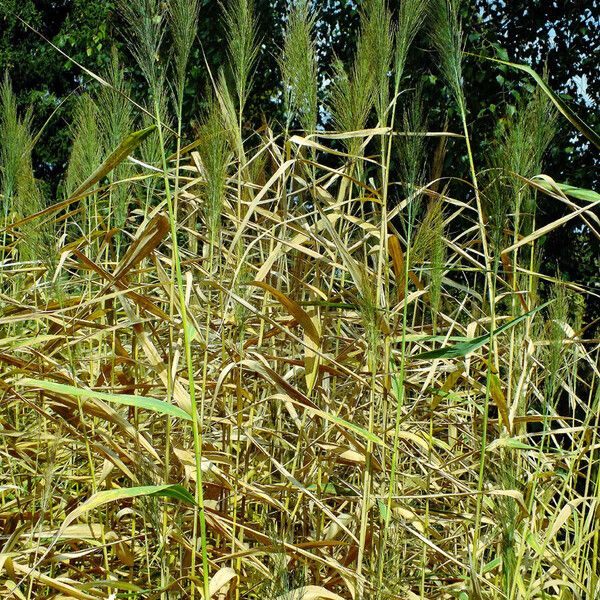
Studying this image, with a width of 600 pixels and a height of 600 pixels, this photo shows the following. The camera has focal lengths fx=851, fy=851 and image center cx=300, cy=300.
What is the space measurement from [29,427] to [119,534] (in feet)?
1.31

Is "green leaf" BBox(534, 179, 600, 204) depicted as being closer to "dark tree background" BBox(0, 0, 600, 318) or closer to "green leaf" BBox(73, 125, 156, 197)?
"green leaf" BBox(73, 125, 156, 197)

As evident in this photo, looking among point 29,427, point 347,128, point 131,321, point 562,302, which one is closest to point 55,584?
point 131,321

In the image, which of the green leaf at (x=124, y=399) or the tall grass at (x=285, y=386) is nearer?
the green leaf at (x=124, y=399)

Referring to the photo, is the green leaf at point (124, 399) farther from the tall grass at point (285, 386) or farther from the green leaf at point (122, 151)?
the green leaf at point (122, 151)

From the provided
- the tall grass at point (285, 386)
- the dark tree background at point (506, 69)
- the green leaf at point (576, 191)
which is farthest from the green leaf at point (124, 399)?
the dark tree background at point (506, 69)

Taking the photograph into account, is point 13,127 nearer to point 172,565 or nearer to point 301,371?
point 301,371

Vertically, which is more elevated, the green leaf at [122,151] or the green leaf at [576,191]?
the green leaf at [576,191]

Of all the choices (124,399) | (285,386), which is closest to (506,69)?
(285,386)

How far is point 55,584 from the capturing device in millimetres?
1341

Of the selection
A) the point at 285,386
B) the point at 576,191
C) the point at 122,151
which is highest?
the point at 576,191

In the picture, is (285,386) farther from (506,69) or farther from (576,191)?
(506,69)

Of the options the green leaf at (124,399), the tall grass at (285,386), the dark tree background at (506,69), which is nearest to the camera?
the green leaf at (124,399)

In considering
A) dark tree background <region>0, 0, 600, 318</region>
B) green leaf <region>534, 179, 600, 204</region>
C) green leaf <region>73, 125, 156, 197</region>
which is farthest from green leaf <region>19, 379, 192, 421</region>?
dark tree background <region>0, 0, 600, 318</region>

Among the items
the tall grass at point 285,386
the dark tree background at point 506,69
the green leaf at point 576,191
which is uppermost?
the dark tree background at point 506,69
